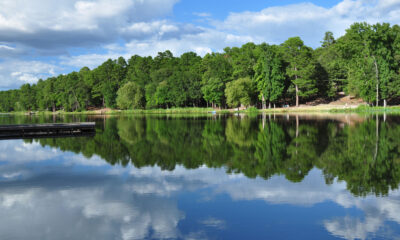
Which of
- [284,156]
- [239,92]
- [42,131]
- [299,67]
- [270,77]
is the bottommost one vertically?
[284,156]

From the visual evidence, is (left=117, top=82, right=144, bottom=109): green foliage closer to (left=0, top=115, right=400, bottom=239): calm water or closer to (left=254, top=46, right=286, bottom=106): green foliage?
(left=254, top=46, right=286, bottom=106): green foliage

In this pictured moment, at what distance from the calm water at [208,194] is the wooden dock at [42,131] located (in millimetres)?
13403

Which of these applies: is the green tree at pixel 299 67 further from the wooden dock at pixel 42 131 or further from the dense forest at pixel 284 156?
the wooden dock at pixel 42 131

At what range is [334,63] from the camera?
267 ft

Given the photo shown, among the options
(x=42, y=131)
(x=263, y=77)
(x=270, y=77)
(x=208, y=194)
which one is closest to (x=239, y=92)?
(x=263, y=77)

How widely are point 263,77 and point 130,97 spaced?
162 feet

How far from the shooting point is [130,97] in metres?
107

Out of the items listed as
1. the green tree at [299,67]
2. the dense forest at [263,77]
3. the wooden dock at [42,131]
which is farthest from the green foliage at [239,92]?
the wooden dock at [42,131]

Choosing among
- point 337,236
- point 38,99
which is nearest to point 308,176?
point 337,236

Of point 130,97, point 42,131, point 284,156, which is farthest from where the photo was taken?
point 130,97

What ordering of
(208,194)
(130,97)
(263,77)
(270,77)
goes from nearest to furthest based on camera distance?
(208,194) < (270,77) < (263,77) < (130,97)

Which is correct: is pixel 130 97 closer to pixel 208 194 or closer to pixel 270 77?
pixel 270 77

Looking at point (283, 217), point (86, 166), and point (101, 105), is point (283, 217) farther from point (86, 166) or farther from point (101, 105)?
point (101, 105)

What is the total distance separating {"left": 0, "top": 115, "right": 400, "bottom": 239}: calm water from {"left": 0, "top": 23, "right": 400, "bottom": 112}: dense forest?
61005 mm
